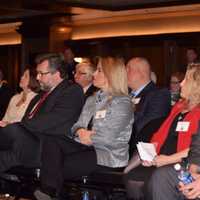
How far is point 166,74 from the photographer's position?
Result: 12.6 metres

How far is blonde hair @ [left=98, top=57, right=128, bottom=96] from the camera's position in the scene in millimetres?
4855

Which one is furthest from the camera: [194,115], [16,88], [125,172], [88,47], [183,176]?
[16,88]

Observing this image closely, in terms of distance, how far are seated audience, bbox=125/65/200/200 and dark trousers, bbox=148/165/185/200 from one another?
Answer: 35cm

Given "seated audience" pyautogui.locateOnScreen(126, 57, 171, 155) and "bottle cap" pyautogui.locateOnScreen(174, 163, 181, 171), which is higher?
"seated audience" pyautogui.locateOnScreen(126, 57, 171, 155)

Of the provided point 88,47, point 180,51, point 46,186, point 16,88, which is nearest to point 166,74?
point 180,51

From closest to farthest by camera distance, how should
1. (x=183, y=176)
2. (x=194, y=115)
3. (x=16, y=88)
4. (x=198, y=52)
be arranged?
(x=183, y=176)
(x=194, y=115)
(x=198, y=52)
(x=16, y=88)

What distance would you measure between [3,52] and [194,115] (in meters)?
13.4

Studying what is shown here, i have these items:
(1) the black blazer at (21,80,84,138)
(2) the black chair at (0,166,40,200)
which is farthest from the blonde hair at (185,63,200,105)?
(2) the black chair at (0,166,40,200)

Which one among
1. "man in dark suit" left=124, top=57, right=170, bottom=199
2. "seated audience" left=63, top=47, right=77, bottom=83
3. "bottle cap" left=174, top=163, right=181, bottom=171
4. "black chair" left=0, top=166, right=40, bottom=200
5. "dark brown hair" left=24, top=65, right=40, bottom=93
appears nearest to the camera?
"bottle cap" left=174, top=163, right=181, bottom=171

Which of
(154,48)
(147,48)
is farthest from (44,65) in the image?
(147,48)

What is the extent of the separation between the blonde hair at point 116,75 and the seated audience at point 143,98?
0.33 metres

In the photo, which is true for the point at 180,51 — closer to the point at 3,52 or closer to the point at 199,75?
the point at 3,52

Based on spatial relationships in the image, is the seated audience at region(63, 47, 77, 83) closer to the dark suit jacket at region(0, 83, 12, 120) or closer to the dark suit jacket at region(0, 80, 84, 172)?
the dark suit jacket at region(0, 83, 12, 120)

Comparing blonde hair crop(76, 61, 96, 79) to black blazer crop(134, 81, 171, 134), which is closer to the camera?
black blazer crop(134, 81, 171, 134)
